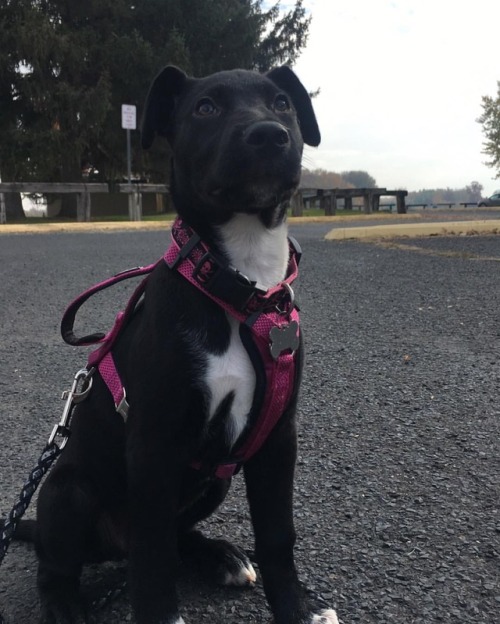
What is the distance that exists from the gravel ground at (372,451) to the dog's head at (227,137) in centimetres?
111

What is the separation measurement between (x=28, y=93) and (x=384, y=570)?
21.6m

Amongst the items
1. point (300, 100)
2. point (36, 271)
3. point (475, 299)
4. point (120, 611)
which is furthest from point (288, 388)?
point (36, 271)

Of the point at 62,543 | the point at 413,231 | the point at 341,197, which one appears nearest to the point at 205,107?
the point at 62,543

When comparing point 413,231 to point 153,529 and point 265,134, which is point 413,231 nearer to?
point 265,134

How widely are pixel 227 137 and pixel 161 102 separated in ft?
1.59

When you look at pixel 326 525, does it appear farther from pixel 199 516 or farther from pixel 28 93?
pixel 28 93

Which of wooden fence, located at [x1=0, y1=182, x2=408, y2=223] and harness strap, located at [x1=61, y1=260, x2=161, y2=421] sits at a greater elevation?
wooden fence, located at [x1=0, y1=182, x2=408, y2=223]

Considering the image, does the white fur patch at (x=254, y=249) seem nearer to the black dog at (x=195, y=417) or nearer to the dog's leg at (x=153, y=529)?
the black dog at (x=195, y=417)

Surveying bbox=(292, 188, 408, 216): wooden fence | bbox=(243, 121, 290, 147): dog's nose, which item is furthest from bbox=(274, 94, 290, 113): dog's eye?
bbox=(292, 188, 408, 216): wooden fence

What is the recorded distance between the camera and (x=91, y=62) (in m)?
21.8

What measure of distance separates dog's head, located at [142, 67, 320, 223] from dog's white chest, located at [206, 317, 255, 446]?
1.23ft

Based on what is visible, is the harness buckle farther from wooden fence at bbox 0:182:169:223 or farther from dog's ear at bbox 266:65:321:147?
wooden fence at bbox 0:182:169:223

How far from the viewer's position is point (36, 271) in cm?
759

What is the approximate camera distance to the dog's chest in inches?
62.6
